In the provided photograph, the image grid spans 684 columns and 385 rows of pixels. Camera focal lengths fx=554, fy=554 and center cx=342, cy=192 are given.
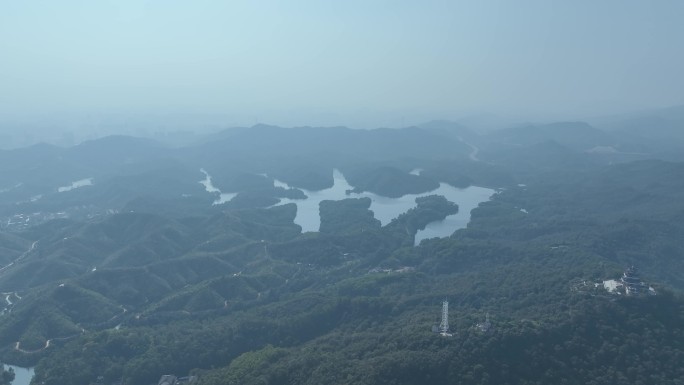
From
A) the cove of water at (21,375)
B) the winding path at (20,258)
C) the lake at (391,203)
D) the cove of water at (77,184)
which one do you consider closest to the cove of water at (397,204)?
the lake at (391,203)

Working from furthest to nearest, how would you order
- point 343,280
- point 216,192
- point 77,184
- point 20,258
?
1. point 77,184
2. point 216,192
3. point 20,258
4. point 343,280

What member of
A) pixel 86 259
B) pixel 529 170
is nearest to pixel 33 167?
pixel 86 259

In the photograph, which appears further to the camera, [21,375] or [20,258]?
[20,258]

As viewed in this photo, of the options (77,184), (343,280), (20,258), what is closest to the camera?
(343,280)

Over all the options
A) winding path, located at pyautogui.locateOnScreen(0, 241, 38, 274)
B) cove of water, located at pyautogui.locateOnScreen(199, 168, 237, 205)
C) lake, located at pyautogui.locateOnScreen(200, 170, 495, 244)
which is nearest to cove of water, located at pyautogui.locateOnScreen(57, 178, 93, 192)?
cove of water, located at pyautogui.locateOnScreen(199, 168, 237, 205)

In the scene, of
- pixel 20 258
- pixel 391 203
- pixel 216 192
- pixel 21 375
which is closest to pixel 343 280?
pixel 21 375

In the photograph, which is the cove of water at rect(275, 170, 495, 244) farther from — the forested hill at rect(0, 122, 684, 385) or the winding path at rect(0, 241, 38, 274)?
the winding path at rect(0, 241, 38, 274)

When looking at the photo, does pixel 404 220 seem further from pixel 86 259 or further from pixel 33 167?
pixel 33 167

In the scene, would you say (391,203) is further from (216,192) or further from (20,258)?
(20,258)
